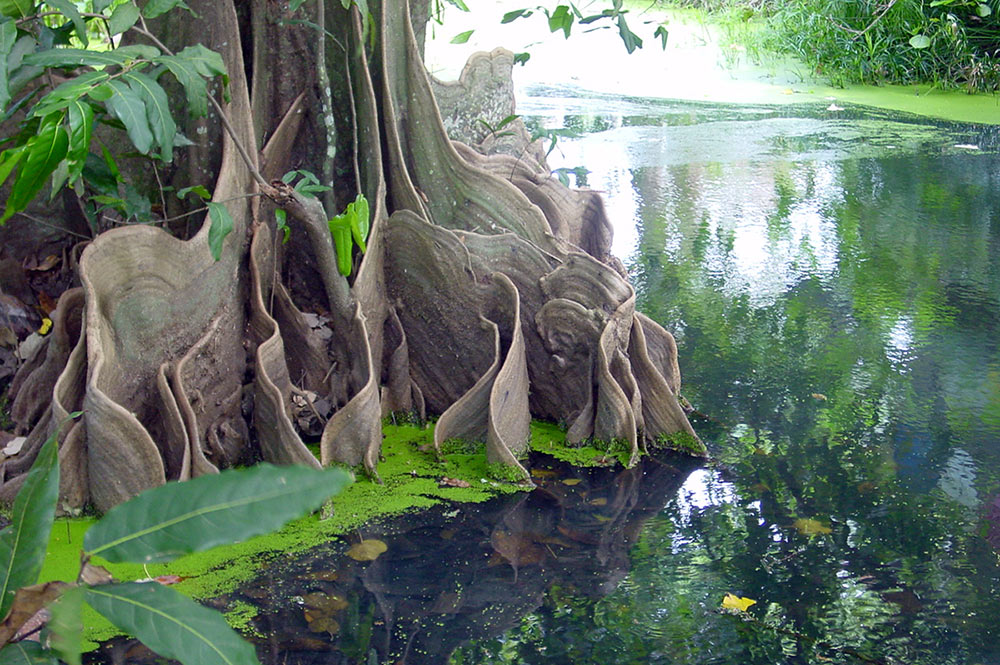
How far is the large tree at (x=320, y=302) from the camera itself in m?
2.71

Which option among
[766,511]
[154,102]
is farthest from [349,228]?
[766,511]

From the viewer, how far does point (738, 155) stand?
6.68 meters

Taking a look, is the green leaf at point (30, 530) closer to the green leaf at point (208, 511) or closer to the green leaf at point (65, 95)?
the green leaf at point (208, 511)

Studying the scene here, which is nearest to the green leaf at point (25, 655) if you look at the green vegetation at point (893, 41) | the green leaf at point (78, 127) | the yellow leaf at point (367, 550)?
the green leaf at point (78, 127)

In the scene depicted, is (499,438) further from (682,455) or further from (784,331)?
(784,331)

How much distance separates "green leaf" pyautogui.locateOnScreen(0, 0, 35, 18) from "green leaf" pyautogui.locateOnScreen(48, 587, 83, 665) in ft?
5.40

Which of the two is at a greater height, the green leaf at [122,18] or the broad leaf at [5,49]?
the green leaf at [122,18]

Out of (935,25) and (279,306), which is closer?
(279,306)

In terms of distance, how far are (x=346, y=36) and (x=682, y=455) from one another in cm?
170

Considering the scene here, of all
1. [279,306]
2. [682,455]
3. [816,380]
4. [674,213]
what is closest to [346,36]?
[279,306]

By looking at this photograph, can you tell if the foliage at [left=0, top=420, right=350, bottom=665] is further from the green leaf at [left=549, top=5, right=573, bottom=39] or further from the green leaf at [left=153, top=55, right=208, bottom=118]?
the green leaf at [left=549, top=5, right=573, bottom=39]

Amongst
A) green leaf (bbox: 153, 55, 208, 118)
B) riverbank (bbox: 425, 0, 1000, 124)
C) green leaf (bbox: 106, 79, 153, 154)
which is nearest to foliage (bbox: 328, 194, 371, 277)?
green leaf (bbox: 153, 55, 208, 118)

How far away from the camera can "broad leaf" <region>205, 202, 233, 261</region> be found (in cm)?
245

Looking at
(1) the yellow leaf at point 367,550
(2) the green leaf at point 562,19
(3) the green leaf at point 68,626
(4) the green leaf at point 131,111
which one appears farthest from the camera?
(2) the green leaf at point 562,19
